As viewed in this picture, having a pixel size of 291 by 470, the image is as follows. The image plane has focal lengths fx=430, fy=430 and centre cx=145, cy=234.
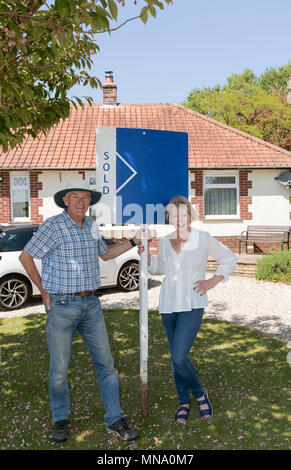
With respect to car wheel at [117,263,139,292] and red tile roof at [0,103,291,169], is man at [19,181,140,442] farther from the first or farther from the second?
red tile roof at [0,103,291,169]

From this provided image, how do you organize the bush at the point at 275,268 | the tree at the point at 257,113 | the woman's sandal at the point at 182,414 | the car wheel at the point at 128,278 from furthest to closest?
the tree at the point at 257,113 → the bush at the point at 275,268 → the car wheel at the point at 128,278 → the woman's sandal at the point at 182,414

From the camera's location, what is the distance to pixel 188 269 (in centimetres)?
368

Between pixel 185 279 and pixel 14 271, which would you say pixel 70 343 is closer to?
pixel 185 279

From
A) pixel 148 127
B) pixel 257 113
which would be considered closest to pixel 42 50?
pixel 148 127

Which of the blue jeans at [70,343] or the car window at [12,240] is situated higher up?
the car window at [12,240]

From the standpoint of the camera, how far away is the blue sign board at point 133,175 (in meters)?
4.02

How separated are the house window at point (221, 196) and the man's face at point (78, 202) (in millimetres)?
12825

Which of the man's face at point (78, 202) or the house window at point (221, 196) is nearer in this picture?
the man's face at point (78, 202)

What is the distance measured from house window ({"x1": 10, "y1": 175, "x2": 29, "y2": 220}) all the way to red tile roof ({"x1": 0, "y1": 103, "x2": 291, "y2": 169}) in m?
0.71

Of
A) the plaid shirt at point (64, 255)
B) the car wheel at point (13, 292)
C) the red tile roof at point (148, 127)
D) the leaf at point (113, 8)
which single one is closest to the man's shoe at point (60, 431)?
the plaid shirt at point (64, 255)

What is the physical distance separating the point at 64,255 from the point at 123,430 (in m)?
1.58

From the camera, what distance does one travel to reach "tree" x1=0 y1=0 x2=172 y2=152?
329cm

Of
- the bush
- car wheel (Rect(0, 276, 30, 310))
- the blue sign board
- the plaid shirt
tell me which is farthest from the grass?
the bush

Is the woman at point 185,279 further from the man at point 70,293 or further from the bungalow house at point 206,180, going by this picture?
the bungalow house at point 206,180
